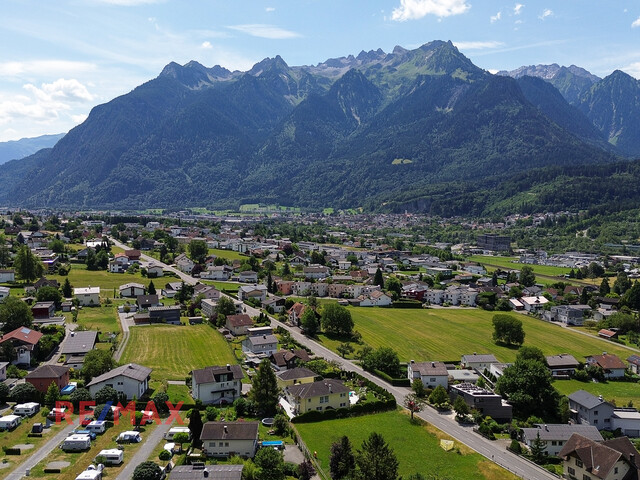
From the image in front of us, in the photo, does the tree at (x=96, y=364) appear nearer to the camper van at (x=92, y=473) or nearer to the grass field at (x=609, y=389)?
the camper van at (x=92, y=473)

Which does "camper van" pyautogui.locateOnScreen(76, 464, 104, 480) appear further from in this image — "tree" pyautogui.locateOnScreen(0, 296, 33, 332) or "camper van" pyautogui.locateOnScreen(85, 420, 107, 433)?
"tree" pyautogui.locateOnScreen(0, 296, 33, 332)

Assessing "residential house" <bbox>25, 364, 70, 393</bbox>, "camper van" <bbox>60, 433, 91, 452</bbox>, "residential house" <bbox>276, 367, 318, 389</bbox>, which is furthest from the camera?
"residential house" <bbox>276, 367, 318, 389</bbox>

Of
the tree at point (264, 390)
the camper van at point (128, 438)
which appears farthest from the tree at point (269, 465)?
the tree at point (264, 390)

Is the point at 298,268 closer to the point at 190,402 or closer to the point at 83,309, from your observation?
the point at 83,309

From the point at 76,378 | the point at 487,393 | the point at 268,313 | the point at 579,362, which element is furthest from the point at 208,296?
the point at 579,362

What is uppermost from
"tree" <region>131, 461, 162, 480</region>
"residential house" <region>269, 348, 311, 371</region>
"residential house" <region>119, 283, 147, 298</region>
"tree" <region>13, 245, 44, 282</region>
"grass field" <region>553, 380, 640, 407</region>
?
"tree" <region>13, 245, 44, 282</region>

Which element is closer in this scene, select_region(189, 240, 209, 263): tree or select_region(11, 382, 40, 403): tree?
select_region(11, 382, 40, 403): tree

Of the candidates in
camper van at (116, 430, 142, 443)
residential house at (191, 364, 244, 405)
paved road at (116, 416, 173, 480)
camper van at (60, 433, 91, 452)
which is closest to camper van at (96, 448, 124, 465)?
paved road at (116, 416, 173, 480)
